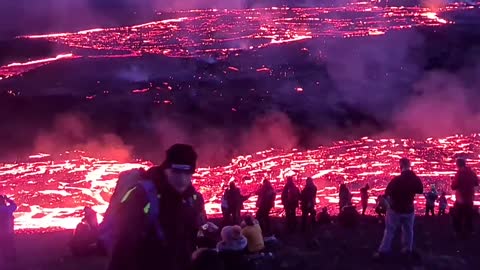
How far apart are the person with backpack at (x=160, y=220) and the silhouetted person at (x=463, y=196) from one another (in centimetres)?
844

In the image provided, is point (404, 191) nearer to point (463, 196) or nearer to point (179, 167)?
point (463, 196)

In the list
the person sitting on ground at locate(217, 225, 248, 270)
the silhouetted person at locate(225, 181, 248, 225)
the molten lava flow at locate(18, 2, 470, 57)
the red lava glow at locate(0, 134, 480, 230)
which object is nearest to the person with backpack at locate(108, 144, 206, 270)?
the person sitting on ground at locate(217, 225, 248, 270)

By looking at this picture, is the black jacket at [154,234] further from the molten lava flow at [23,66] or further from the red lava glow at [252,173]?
the molten lava flow at [23,66]

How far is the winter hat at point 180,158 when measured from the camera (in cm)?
382

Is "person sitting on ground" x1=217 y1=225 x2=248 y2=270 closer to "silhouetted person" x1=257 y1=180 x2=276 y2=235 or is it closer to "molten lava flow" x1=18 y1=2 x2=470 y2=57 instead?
"silhouetted person" x1=257 y1=180 x2=276 y2=235

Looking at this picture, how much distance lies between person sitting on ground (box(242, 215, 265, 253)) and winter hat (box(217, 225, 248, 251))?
4.05 metres

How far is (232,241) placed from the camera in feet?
20.1

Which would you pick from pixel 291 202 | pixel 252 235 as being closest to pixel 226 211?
pixel 291 202

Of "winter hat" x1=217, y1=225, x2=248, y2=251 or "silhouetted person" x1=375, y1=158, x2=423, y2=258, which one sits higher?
"silhouetted person" x1=375, y1=158, x2=423, y2=258

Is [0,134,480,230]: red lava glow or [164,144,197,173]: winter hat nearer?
[164,144,197,173]: winter hat

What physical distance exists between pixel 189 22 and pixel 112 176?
57.6 m

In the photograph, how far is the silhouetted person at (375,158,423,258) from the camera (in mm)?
9531

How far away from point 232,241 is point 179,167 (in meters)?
2.44

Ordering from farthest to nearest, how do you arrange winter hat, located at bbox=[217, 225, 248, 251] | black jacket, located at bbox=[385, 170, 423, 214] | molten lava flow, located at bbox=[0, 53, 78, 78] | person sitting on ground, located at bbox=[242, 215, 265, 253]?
molten lava flow, located at bbox=[0, 53, 78, 78]
person sitting on ground, located at bbox=[242, 215, 265, 253]
black jacket, located at bbox=[385, 170, 423, 214]
winter hat, located at bbox=[217, 225, 248, 251]
